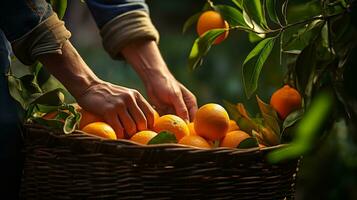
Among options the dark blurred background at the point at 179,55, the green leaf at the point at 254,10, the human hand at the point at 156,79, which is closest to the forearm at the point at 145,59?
the human hand at the point at 156,79

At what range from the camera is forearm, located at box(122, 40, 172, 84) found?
5.08 ft

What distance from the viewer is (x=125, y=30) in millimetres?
1495

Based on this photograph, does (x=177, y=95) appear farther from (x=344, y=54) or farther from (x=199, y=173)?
(x=344, y=54)

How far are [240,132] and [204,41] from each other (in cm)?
20

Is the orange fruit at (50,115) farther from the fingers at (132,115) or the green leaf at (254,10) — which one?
the green leaf at (254,10)

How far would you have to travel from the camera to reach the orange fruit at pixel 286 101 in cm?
134

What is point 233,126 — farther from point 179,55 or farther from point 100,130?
point 179,55

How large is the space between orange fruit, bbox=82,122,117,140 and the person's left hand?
31 cm

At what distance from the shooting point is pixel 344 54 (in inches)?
39.8

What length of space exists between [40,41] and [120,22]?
0.30 meters

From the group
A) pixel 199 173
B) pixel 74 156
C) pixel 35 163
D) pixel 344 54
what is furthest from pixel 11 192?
pixel 344 54

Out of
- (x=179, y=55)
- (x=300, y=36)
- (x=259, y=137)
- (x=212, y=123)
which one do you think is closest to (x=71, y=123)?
(x=212, y=123)

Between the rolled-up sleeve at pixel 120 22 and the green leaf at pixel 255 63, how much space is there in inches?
13.6

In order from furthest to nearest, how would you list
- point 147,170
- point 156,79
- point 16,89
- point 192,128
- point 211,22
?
point 156,79
point 211,22
point 192,128
point 16,89
point 147,170
